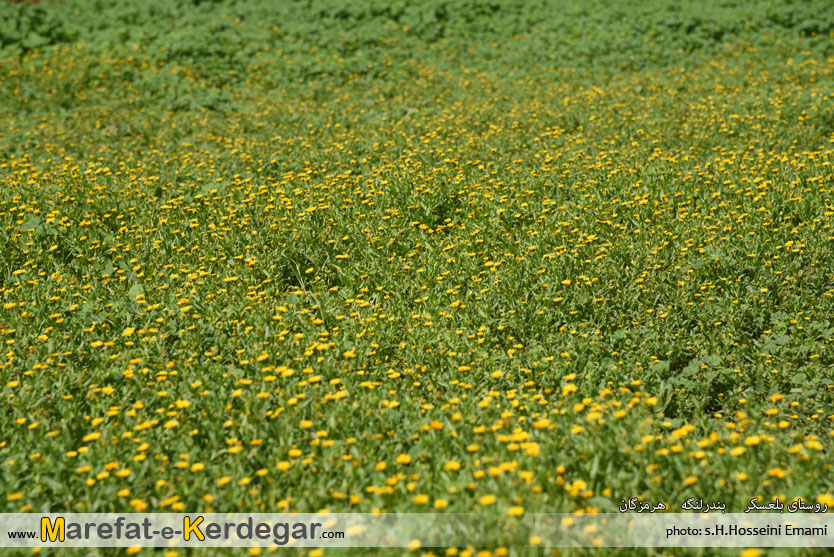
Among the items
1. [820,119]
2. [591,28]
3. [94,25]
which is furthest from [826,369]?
[94,25]

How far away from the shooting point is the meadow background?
3.46 m

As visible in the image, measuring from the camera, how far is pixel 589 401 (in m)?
3.79

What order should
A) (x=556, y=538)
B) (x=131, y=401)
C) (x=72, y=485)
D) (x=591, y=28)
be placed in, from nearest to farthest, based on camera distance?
(x=556, y=538), (x=72, y=485), (x=131, y=401), (x=591, y=28)

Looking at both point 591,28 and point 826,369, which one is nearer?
point 826,369

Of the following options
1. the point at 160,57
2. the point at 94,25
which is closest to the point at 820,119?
the point at 160,57

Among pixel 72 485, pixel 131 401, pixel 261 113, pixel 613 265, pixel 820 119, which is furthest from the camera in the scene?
pixel 261 113

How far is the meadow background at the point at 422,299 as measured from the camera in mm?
3461

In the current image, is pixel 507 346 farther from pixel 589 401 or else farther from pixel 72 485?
pixel 72 485

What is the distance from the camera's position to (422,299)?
17.6 ft

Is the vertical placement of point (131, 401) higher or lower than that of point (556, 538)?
lower

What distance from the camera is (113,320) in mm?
4977

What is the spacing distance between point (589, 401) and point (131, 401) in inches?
108

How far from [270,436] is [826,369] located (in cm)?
361

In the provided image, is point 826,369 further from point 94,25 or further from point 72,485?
point 94,25
